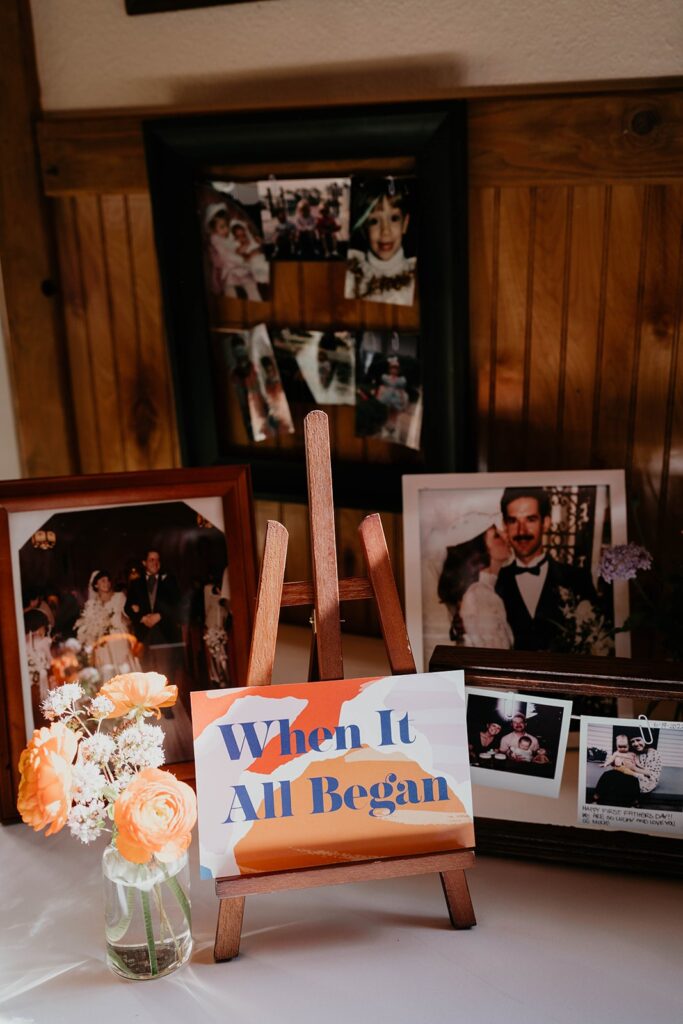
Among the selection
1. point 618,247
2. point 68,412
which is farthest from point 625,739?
point 68,412

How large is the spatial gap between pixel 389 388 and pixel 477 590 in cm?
36

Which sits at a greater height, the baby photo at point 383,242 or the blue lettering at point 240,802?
the baby photo at point 383,242

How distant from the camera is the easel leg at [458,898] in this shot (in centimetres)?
104

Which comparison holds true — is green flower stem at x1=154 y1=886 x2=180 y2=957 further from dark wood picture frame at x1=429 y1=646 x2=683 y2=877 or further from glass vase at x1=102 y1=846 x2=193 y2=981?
dark wood picture frame at x1=429 y1=646 x2=683 y2=877

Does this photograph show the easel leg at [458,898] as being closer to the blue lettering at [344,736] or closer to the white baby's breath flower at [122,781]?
the blue lettering at [344,736]

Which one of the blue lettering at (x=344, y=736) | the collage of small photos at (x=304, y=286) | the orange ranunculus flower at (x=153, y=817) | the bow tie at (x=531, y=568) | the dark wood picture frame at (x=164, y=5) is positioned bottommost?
the orange ranunculus flower at (x=153, y=817)

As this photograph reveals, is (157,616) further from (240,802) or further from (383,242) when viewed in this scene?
(383,242)

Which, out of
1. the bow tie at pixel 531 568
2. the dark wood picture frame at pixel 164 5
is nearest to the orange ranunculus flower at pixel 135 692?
the bow tie at pixel 531 568

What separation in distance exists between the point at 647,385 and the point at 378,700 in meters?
0.69

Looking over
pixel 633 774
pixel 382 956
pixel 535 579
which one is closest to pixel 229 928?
pixel 382 956

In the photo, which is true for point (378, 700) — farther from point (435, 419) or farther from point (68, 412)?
point (68, 412)

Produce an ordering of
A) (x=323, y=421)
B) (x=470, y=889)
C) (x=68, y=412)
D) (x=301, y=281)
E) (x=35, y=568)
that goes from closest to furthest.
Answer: (x=323, y=421), (x=470, y=889), (x=35, y=568), (x=301, y=281), (x=68, y=412)

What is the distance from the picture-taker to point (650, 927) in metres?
1.06

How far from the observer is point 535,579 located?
4.54 feet
